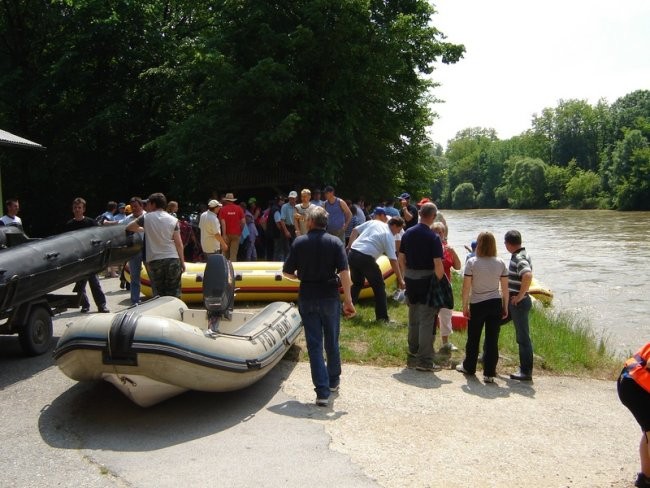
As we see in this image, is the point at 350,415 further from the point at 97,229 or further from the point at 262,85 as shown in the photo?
the point at 262,85

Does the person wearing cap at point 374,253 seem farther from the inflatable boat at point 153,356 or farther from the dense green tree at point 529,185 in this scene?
the dense green tree at point 529,185

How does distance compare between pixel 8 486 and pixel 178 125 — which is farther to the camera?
pixel 178 125

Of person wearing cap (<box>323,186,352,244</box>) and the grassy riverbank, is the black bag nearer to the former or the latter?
the grassy riverbank

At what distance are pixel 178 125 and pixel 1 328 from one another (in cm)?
1268

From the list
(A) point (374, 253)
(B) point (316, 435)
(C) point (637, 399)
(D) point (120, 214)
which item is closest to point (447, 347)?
(A) point (374, 253)

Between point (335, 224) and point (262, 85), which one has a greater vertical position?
point (262, 85)

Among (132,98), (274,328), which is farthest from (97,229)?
(132,98)

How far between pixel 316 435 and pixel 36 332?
→ 3541mm

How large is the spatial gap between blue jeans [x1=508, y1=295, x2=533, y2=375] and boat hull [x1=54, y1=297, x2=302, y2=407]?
2786 mm

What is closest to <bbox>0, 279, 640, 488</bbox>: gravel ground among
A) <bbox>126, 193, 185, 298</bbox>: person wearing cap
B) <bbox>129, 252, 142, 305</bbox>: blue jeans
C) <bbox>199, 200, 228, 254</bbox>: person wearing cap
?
<bbox>126, 193, 185, 298</bbox>: person wearing cap

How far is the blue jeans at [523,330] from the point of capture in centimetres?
653

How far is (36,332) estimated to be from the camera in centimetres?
669

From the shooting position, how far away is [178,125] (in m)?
18.4

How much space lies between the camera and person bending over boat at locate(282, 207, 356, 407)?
5465mm
